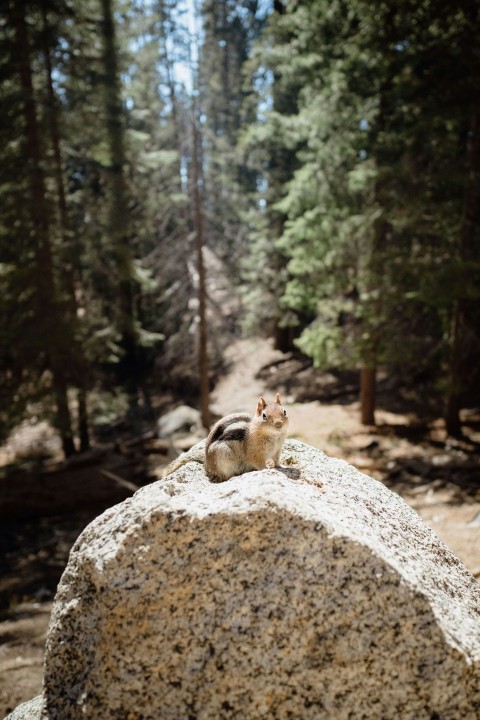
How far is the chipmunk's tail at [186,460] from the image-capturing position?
12.4ft

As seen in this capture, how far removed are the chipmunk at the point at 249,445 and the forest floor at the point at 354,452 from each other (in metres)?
4.19

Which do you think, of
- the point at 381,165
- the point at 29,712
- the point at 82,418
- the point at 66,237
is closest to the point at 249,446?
the point at 29,712

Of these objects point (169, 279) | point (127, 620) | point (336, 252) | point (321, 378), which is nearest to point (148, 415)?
point (169, 279)

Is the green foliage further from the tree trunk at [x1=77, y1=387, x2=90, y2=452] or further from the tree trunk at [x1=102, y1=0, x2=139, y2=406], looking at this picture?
the tree trunk at [x1=77, y1=387, x2=90, y2=452]

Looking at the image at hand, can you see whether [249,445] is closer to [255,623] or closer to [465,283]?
[255,623]

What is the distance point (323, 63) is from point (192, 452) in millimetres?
12161

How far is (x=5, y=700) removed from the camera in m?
5.15

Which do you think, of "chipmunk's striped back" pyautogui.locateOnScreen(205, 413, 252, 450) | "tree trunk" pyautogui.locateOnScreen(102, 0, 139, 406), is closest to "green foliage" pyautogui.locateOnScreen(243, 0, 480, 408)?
"tree trunk" pyautogui.locateOnScreen(102, 0, 139, 406)

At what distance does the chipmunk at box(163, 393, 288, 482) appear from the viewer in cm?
339

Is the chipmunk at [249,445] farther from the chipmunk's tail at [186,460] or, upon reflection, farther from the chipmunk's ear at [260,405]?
the chipmunk's tail at [186,460]

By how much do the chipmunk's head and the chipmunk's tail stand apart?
2.40 ft

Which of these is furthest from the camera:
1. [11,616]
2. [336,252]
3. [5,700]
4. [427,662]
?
[336,252]

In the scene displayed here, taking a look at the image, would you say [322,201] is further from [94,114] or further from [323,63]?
[94,114]

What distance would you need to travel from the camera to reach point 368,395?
46.8 feet
